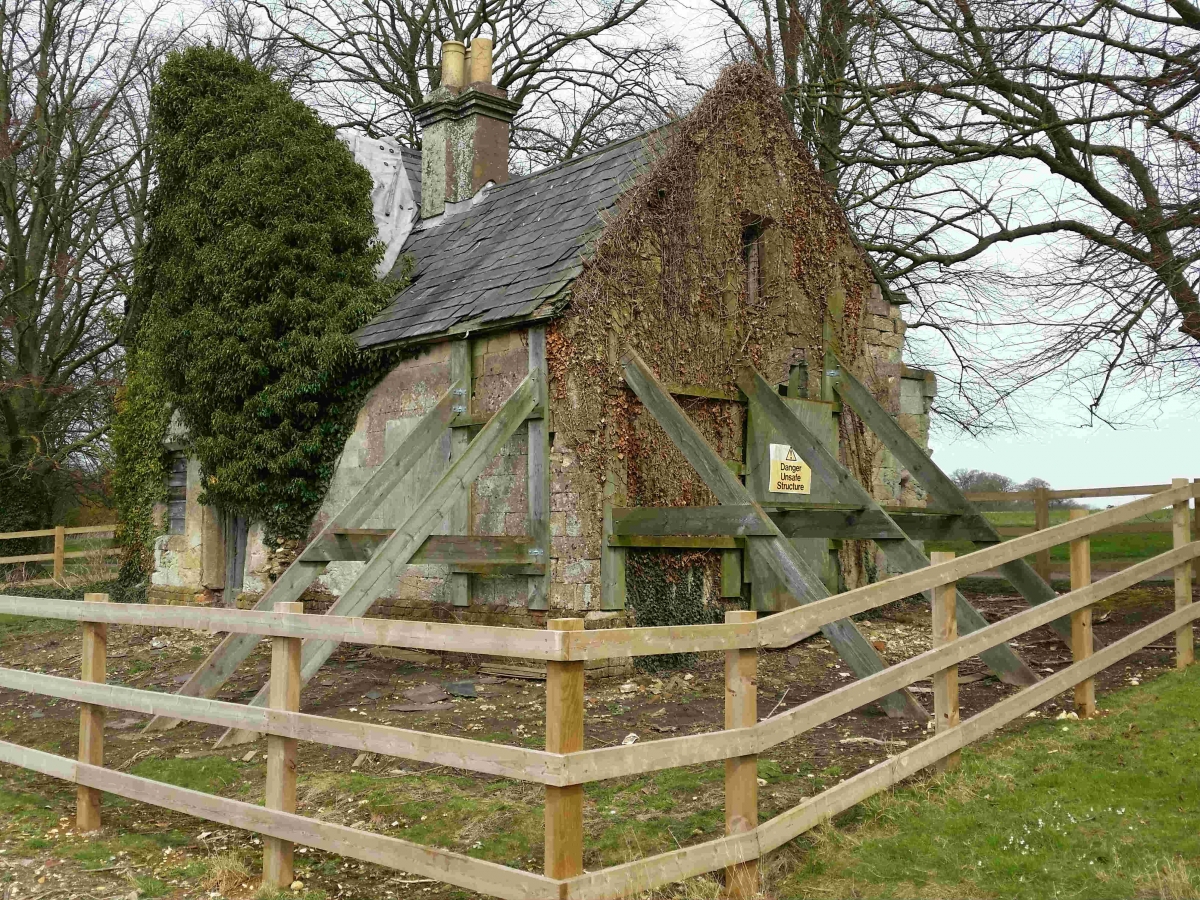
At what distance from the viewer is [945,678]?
520cm

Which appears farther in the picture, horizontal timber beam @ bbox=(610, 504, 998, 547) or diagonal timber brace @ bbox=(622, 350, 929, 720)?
horizontal timber beam @ bbox=(610, 504, 998, 547)

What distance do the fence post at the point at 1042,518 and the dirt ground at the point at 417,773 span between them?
288cm

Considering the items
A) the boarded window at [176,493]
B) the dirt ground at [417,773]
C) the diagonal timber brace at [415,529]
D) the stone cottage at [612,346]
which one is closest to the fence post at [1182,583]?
the dirt ground at [417,773]

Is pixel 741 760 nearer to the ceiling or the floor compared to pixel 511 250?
nearer to the floor

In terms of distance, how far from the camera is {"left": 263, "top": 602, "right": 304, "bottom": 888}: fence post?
4367 mm

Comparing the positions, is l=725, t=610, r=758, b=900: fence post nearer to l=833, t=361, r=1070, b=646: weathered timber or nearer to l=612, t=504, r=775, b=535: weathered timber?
l=612, t=504, r=775, b=535: weathered timber

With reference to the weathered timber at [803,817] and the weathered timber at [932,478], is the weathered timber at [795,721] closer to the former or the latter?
the weathered timber at [803,817]

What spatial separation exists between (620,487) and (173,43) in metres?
16.8

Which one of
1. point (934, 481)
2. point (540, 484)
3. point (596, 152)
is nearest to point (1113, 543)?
point (934, 481)

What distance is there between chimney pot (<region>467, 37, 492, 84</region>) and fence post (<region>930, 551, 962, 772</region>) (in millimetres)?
10271

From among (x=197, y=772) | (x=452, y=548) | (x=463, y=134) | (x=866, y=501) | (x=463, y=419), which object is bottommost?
(x=197, y=772)

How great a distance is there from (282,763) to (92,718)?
1726 mm

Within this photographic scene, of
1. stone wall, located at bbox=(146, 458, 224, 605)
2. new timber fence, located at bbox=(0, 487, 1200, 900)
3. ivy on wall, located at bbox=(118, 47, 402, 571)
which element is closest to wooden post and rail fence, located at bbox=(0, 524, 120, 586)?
stone wall, located at bbox=(146, 458, 224, 605)

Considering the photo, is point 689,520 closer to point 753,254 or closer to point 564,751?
point 753,254
